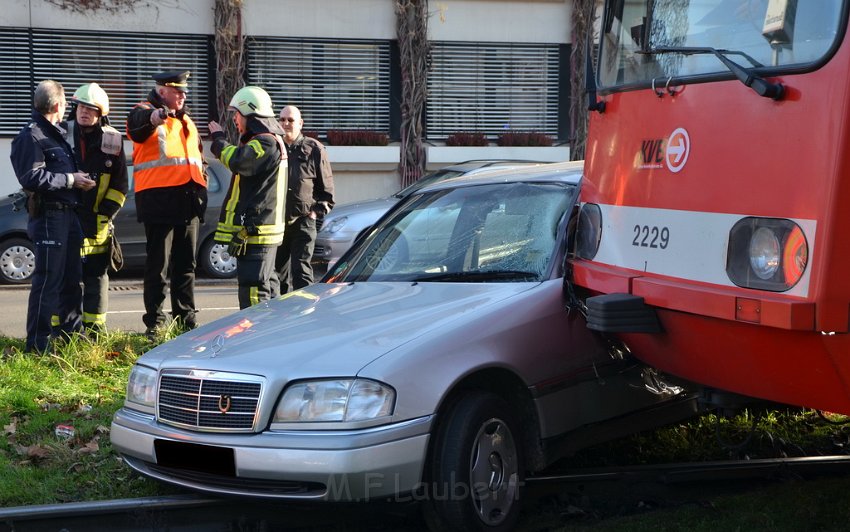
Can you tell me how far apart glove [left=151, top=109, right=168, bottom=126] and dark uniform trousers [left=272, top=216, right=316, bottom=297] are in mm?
1728

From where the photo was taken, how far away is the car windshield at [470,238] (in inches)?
215

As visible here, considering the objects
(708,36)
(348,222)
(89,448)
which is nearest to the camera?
(708,36)

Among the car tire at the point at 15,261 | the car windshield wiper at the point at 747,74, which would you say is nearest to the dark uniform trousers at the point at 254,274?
the car windshield wiper at the point at 747,74

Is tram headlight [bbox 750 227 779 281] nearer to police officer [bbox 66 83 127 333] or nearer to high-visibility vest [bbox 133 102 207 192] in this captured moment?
high-visibility vest [bbox 133 102 207 192]

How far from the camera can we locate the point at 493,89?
2058 centimetres

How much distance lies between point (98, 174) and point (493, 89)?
13140 millimetres

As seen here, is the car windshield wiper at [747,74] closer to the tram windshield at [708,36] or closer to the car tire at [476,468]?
the tram windshield at [708,36]

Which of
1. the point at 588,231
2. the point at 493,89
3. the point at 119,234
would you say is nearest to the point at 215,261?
the point at 119,234

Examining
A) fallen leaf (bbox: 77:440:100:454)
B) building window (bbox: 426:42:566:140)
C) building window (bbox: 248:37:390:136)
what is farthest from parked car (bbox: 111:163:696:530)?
building window (bbox: 426:42:566:140)

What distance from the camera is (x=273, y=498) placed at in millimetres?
4320

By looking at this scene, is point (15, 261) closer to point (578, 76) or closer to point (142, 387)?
point (142, 387)

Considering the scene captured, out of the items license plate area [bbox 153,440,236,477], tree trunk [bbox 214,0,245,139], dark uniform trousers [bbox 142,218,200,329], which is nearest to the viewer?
license plate area [bbox 153,440,236,477]

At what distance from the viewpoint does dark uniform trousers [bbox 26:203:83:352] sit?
7.86 m

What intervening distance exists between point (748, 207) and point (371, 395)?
1.61 m
